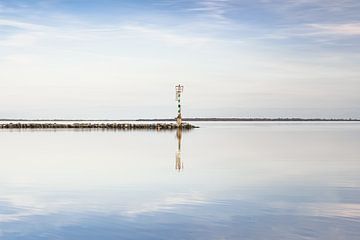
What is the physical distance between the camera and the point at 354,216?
1111 centimetres

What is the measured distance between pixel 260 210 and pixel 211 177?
610 centimetres

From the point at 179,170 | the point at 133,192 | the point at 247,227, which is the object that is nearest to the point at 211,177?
the point at 179,170

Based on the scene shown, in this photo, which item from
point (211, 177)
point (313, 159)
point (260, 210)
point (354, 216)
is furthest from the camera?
point (313, 159)

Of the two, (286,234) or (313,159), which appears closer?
(286,234)

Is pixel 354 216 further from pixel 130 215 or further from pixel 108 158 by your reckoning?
pixel 108 158

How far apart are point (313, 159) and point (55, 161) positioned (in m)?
11.4

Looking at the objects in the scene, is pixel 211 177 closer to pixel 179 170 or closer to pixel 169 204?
pixel 179 170

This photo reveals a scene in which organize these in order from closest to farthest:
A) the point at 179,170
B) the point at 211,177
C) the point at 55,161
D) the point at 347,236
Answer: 1. the point at 347,236
2. the point at 211,177
3. the point at 179,170
4. the point at 55,161

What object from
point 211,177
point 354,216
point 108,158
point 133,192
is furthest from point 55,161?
point 354,216

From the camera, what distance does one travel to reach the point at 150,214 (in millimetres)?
11375

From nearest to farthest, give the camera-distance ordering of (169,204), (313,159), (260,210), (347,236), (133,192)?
1. (347,236)
2. (260,210)
3. (169,204)
4. (133,192)
5. (313,159)

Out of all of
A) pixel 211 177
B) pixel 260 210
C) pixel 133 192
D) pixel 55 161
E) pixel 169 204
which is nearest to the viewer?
pixel 260 210

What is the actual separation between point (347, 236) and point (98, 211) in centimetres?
504

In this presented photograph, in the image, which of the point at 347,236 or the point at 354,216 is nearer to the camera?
the point at 347,236
